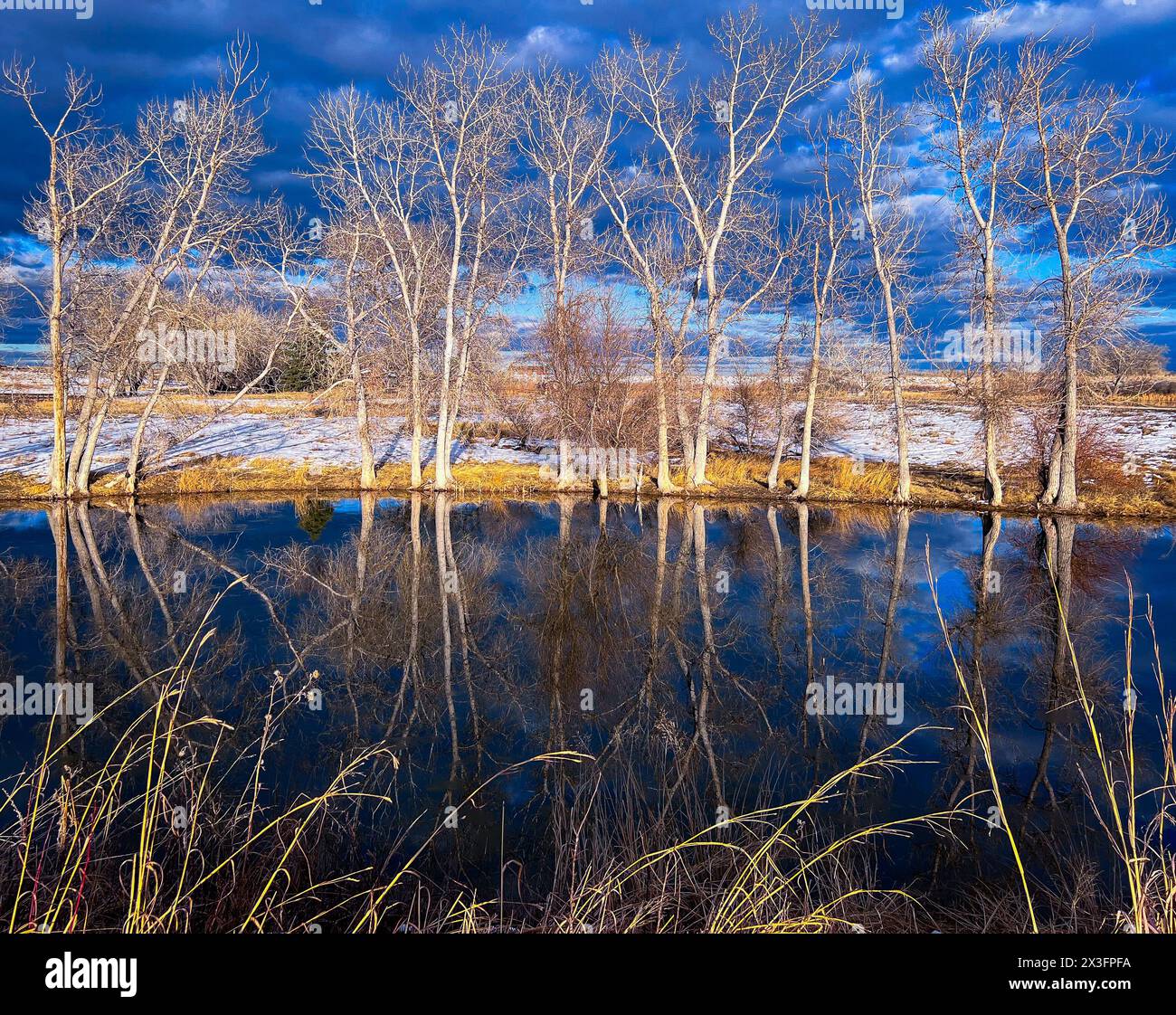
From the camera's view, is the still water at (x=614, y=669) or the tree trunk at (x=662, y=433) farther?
the tree trunk at (x=662, y=433)

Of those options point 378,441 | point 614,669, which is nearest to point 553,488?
point 378,441

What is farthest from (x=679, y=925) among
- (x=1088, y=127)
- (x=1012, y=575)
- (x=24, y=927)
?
(x=1088, y=127)

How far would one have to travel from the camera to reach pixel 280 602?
11.6m

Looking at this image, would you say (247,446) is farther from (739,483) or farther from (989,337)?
(989,337)

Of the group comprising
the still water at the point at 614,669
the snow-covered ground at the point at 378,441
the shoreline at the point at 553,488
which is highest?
the snow-covered ground at the point at 378,441

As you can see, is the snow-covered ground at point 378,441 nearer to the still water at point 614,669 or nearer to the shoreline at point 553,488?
the shoreline at point 553,488

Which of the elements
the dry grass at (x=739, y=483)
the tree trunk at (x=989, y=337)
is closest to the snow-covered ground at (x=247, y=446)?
the dry grass at (x=739, y=483)

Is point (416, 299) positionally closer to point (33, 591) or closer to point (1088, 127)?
point (33, 591)

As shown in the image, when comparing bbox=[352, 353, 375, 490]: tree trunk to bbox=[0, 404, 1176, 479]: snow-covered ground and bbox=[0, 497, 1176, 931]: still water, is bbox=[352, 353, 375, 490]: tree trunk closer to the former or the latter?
bbox=[0, 404, 1176, 479]: snow-covered ground

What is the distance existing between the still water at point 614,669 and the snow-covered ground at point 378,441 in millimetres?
10488

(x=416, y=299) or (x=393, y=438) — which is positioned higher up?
(x=416, y=299)

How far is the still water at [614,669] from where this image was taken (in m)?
5.63

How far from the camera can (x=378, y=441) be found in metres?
33.1
